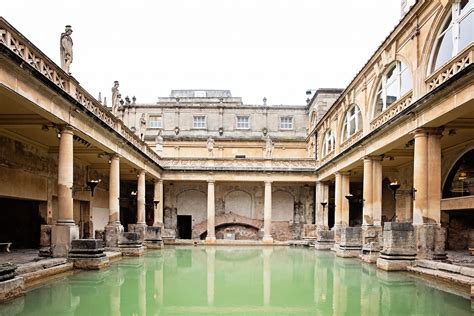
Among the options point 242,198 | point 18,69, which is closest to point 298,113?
point 242,198

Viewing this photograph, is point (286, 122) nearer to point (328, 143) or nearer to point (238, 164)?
point (238, 164)

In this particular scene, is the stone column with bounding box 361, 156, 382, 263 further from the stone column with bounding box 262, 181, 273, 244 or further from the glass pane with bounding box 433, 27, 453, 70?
the stone column with bounding box 262, 181, 273, 244

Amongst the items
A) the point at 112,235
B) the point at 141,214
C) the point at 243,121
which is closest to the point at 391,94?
the point at 112,235

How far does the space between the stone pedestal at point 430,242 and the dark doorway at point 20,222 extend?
50.3ft

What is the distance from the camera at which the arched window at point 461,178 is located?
17.9 metres

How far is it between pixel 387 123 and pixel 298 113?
2190cm

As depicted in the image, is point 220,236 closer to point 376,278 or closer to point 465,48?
point 376,278

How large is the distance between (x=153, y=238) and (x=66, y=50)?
12867 mm

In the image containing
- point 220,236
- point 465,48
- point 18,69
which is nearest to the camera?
point 18,69

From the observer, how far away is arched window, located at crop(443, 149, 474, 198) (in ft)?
58.8

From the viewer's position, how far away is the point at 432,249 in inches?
518

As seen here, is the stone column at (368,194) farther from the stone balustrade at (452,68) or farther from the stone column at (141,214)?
the stone column at (141,214)

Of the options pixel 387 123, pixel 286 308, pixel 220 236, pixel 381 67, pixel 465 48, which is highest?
pixel 381 67

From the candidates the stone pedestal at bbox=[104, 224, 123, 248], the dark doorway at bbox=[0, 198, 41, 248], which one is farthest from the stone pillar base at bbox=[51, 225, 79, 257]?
the dark doorway at bbox=[0, 198, 41, 248]
